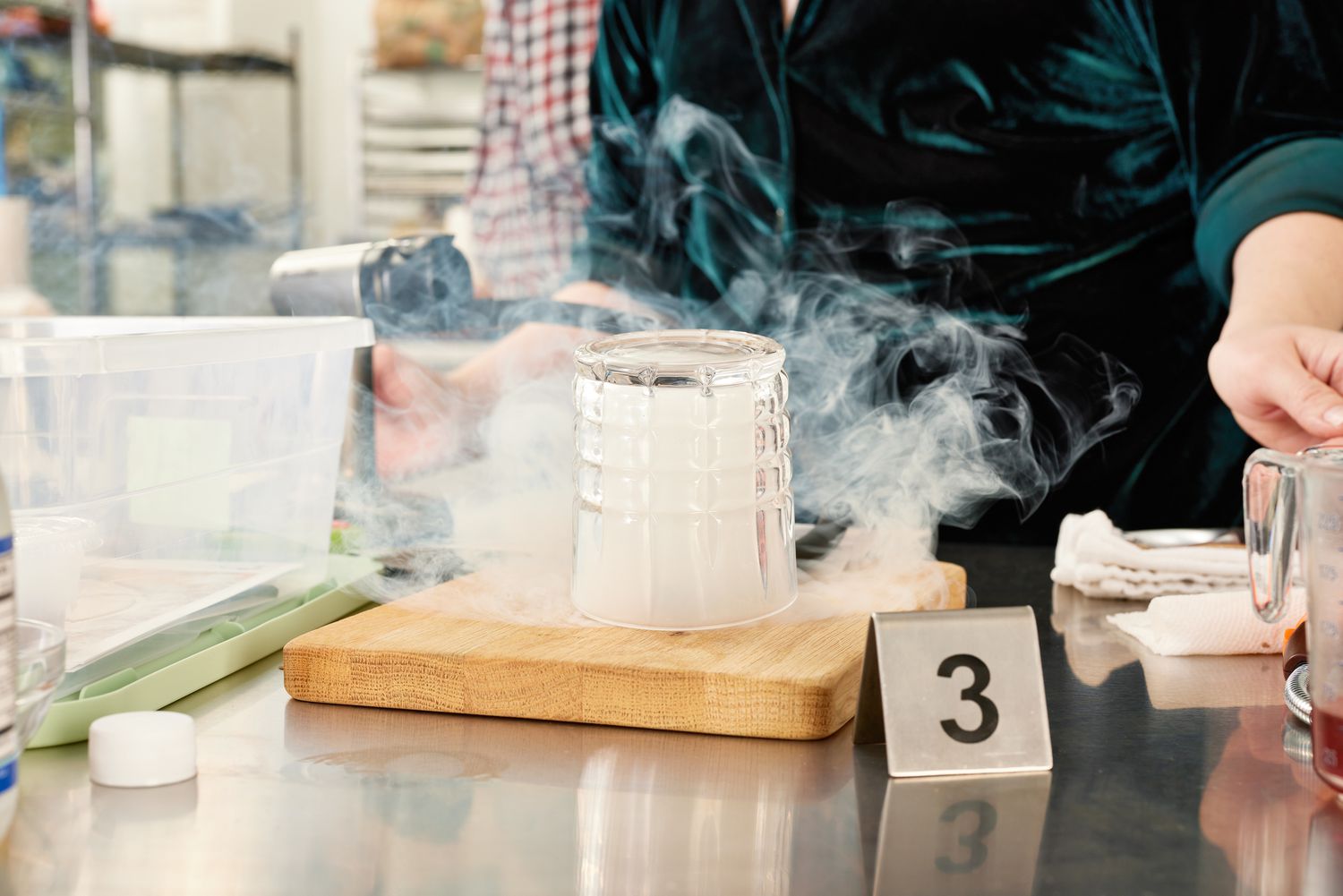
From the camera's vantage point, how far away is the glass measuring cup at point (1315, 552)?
617mm

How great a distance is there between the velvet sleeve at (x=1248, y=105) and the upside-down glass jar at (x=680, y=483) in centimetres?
91

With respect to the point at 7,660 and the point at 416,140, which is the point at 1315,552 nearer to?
the point at 7,660

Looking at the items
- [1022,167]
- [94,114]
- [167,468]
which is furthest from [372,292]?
[94,114]

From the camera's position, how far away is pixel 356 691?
0.83 meters

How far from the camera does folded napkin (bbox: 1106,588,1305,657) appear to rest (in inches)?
35.7

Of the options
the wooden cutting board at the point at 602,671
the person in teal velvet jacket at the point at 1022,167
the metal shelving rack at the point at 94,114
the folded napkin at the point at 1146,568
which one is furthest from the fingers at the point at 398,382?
the metal shelving rack at the point at 94,114

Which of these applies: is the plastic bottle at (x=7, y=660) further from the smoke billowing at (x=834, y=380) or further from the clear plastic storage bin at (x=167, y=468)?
the smoke billowing at (x=834, y=380)

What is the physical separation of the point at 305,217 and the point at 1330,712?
4.20m

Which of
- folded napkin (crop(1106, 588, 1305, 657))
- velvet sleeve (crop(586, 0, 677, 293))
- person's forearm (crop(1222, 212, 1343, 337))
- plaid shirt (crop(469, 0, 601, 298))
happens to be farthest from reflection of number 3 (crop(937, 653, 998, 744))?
plaid shirt (crop(469, 0, 601, 298))

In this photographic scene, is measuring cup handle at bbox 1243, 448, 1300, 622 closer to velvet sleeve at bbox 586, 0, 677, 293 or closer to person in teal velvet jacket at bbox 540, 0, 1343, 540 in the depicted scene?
person in teal velvet jacket at bbox 540, 0, 1343, 540

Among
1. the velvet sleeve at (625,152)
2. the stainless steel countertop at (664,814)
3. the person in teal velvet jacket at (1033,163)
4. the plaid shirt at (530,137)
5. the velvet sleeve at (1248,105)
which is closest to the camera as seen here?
the stainless steel countertop at (664,814)

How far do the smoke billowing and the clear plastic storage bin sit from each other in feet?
0.57

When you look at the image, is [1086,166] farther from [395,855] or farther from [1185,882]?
[395,855]

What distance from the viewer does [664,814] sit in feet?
2.13
